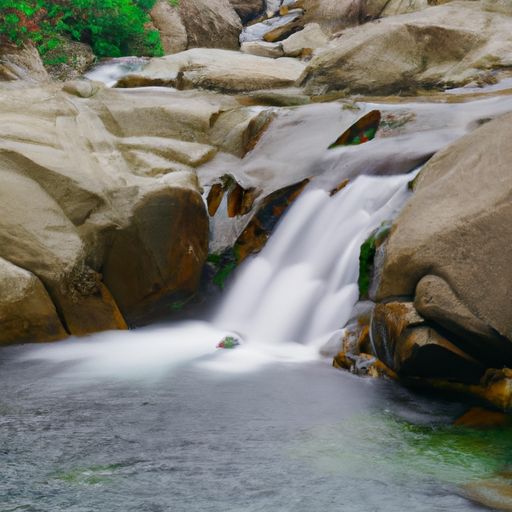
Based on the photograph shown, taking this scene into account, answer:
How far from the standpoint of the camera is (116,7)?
1719 cm


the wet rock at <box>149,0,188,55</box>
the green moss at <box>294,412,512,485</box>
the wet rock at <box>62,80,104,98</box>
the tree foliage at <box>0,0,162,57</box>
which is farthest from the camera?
the wet rock at <box>149,0,188,55</box>

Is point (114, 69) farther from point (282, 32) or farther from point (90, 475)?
point (90, 475)

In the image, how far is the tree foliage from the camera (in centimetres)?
1627

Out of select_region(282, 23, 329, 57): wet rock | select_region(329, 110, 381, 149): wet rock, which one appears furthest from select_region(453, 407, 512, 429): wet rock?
select_region(282, 23, 329, 57): wet rock

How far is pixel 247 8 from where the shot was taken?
28047 millimetres

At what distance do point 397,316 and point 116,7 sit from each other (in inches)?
549

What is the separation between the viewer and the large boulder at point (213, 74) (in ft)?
46.3

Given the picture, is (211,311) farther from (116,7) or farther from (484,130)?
(116,7)

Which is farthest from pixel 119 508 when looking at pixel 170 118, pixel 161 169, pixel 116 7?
pixel 116 7

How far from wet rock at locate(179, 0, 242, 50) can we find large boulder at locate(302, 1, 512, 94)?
309 inches

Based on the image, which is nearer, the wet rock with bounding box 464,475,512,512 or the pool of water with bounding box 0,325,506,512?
the wet rock with bounding box 464,475,512,512

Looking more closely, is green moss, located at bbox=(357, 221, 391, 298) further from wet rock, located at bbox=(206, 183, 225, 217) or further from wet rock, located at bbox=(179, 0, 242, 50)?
wet rock, located at bbox=(179, 0, 242, 50)

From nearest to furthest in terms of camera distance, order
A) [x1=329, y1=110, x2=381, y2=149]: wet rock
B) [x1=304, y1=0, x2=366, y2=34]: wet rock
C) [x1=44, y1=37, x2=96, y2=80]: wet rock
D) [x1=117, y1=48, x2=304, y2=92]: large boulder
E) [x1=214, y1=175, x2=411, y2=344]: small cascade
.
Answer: [x1=214, y1=175, x2=411, y2=344]: small cascade → [x1=329, y1=110, x2=381, y2=149]: wet rock → [x1=117, y1=48, x2=304, y2=92]: large boulder → [x1=44, y1=37, x2=96, y2=80]: wet rock → [x1=304, y1=0, x2=366, y2=34]: wet rock

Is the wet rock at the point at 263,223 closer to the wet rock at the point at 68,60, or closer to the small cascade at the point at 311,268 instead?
the small cascade at the point at 311,268
